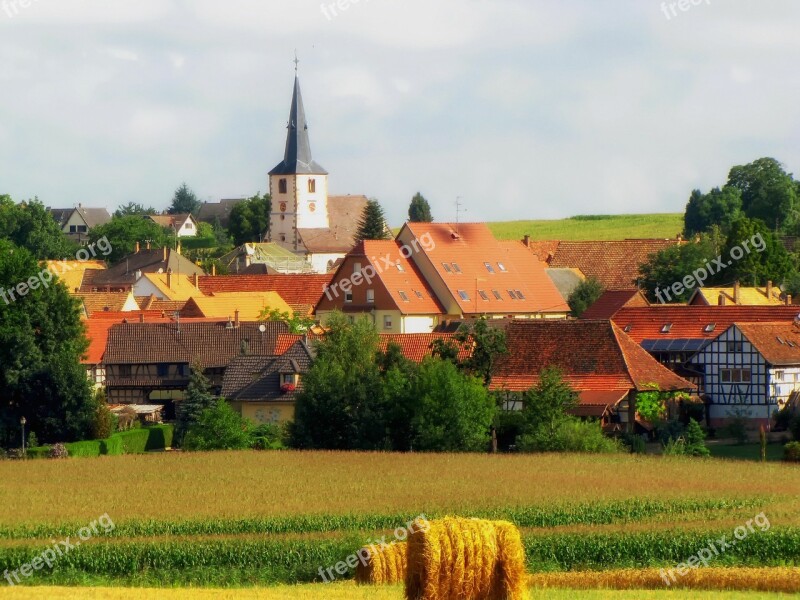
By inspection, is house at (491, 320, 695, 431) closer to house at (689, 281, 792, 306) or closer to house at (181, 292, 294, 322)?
house at (689, 281, 792, 306)

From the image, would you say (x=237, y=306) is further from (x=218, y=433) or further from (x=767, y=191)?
(x=767, y=191)

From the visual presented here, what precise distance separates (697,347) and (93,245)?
89480 mm

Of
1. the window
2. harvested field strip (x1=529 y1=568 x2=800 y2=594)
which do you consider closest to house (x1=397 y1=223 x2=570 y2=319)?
the window

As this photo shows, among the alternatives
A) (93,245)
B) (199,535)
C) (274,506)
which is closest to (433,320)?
(274,506)

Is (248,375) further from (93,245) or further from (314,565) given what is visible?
(93,245)

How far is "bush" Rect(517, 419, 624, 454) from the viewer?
58.4 meters

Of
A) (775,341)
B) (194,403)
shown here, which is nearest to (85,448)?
(194,403)

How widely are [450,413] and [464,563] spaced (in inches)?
1268

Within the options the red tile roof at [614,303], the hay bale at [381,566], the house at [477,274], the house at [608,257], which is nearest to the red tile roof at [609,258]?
the house at [608,257]

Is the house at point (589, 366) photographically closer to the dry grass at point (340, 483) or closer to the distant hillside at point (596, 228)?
the dry grass at point (340, 483)

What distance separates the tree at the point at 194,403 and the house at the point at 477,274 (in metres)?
23.8

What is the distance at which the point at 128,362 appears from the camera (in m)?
79.8

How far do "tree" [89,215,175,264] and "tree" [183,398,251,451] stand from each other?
84.5 m

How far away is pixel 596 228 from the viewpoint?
178 m
